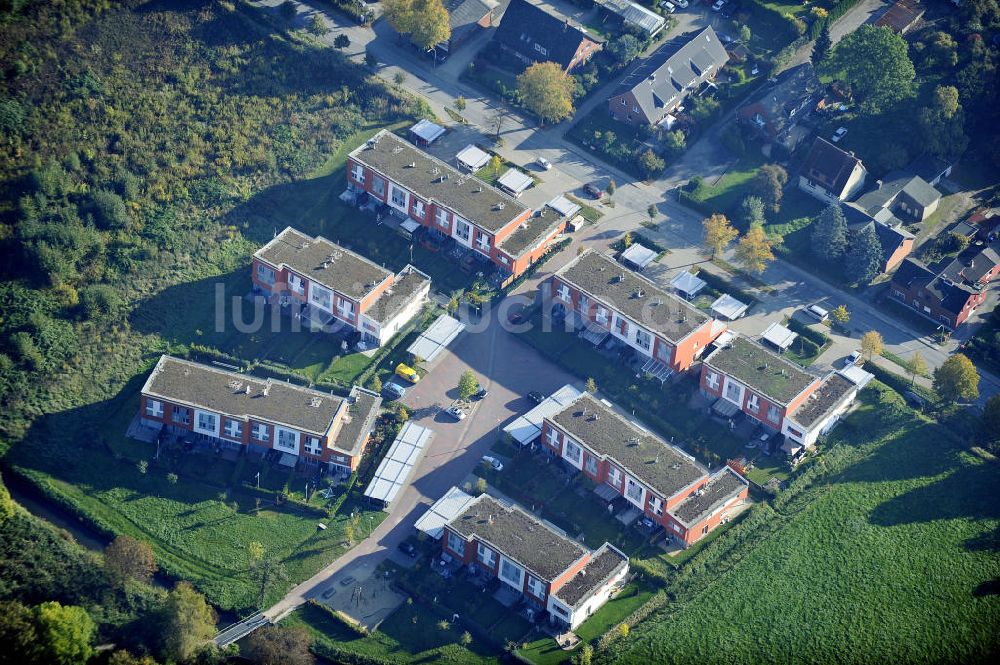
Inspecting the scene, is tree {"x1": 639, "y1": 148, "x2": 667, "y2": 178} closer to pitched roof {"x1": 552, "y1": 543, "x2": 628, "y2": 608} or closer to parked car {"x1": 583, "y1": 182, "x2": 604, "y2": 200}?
parked car {"x1": 583, "y1": 182, "x2": 604, "y2": 200}

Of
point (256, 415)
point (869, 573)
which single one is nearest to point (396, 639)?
point (256, 415)

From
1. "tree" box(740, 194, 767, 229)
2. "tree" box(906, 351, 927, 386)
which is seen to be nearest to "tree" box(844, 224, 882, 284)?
"tree" box(740, 194, 767, 229)

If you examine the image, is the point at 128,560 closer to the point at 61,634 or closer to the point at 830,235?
the point at 61,634

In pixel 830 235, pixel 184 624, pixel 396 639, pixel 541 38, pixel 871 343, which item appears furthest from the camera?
pixel 541 38

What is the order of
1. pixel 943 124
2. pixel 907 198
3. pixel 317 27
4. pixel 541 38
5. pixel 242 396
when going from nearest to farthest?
pixel 242 396 < pixel 907 198 < pixel 943 124 < pixel 317 27 < pixel 541 38

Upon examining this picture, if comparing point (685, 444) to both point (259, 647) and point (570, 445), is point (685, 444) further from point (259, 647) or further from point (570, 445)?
point (259, 647)

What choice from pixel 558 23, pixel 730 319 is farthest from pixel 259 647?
→ pixel 558 23
